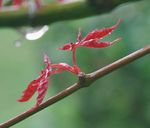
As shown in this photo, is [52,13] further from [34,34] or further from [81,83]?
[81,83]

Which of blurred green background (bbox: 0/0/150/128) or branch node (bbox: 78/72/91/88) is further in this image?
blurred green background (bbox: 0/0/150/128)

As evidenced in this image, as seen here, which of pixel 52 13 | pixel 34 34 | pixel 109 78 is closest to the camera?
pixel 52 13

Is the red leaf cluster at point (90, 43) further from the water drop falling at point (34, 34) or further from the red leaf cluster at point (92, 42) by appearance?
the water drop falling at point (34, 34)

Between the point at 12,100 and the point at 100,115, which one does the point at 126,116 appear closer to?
the point at 100,115

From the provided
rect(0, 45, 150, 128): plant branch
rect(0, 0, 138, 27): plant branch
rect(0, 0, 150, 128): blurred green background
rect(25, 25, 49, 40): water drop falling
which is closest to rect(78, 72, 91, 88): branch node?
rect(0, 45, 150, 128): plant branch

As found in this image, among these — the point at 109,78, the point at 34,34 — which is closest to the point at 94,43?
the point at 34,34

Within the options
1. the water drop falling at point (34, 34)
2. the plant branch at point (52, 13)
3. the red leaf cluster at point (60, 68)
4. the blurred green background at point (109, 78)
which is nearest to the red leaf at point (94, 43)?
the red leaf cluster at point (60, 68)

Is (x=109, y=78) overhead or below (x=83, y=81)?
below

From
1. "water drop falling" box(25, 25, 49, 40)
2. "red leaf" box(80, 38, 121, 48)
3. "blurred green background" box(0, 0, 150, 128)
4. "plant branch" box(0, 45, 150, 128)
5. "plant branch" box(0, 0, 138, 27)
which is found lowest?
"blurred green background" box(0, 0, 150, 128)

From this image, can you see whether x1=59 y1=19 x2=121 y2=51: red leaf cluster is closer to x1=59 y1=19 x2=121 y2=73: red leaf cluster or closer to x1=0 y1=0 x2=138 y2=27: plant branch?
x1=59 y1=19 x2=121 y2=73: red leaf cluster
